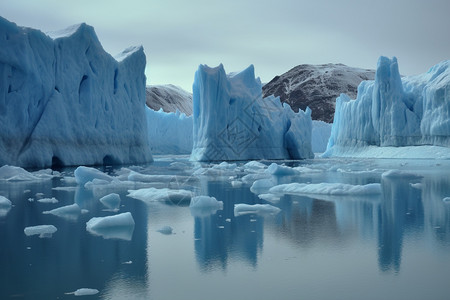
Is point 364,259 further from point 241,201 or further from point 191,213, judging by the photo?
point 241,201

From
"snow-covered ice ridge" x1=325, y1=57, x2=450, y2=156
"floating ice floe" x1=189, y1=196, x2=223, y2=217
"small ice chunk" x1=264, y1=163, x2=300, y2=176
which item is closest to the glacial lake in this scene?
"floating ice floe" x1=189, y1=196, x2=223, y2=217

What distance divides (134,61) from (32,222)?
698 inches

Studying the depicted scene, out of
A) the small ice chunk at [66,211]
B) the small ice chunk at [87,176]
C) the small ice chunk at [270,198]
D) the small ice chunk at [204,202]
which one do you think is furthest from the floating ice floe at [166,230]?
the small ice chunk at [87,176]

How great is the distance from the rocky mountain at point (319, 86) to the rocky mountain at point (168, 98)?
17.6 meters

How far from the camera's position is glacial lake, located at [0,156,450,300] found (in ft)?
9.30

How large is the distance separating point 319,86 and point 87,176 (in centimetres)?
7945

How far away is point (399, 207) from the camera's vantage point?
21.0ft

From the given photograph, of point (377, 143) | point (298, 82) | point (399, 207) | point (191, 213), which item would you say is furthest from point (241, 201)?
point (298, 82)

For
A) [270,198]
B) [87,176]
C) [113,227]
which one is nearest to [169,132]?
[87,176]

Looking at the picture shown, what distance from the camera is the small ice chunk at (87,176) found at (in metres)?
10.3

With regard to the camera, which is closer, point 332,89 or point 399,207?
point 399,207

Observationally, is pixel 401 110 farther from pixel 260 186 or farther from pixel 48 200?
pixel 48 200

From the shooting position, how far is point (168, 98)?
9019 cm

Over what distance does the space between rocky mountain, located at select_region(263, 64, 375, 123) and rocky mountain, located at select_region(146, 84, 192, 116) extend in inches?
694
